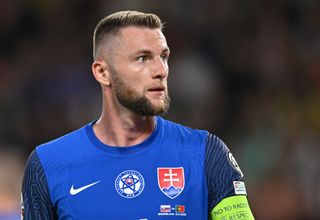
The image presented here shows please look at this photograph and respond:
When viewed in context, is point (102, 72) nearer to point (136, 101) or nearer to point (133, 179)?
point (136, 101)

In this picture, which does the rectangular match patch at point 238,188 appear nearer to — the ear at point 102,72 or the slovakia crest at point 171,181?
the slovakia crest at point 171,181

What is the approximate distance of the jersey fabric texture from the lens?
4637mm

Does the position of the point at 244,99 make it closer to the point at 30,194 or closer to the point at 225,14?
the point at 225,14

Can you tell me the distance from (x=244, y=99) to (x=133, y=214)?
5.92m

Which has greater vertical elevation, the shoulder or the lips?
the lips

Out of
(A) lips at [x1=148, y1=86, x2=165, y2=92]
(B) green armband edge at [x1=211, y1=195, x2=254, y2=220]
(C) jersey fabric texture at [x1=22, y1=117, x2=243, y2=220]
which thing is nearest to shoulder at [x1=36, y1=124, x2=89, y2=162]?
(C) jersey fabric texture at [x1=22, y1=117, x2=243, y2=220]

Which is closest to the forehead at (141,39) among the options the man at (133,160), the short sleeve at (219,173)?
the man at (133,160)

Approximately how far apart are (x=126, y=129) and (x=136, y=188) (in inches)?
14.9

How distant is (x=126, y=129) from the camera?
490 cm

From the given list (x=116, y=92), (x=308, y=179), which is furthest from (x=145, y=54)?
(x=308, y=179)

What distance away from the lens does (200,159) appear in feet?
15.5

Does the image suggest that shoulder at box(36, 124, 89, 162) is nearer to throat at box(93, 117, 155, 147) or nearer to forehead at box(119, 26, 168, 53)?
throat at box(93, 117, 155, 147)

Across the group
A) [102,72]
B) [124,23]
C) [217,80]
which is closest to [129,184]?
[102,72]

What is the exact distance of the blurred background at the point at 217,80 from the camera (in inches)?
369
